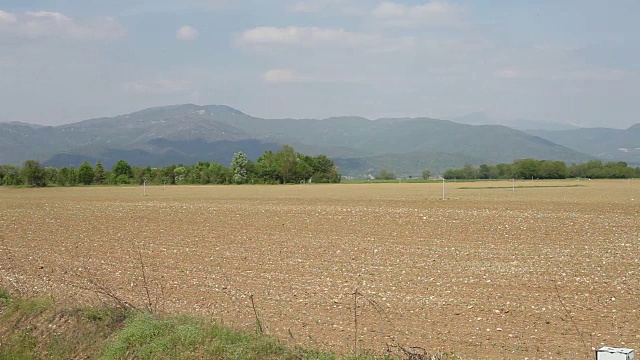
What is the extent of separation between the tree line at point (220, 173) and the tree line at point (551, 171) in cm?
3953

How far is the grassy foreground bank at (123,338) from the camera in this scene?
971 cm

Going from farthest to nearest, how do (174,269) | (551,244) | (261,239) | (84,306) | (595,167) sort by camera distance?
(595,167)
(261,239)
(551,244)
(174,269)
(84,306)

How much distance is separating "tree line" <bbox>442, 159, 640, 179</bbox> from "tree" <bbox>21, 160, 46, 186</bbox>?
341 ft

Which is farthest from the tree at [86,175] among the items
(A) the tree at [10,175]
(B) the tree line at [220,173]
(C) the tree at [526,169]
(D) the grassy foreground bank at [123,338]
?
(D) the grassy foreground bank at [123,338]

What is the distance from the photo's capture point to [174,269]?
21.0m

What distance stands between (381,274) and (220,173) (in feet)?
477

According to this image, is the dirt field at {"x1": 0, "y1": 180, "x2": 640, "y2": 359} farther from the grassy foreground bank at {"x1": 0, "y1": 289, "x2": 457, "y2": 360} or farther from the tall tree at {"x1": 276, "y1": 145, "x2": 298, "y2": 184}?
the tall tree at {"x1": 276, "y1": 145, "x2": 298, "y2": 184}

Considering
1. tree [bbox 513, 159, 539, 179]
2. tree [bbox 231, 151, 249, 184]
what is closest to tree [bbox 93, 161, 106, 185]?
tree [bbox 231, 151, 249, 184]

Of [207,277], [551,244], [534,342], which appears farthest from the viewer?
[551,244]

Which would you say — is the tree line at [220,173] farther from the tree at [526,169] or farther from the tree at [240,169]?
the tree at [526,169]

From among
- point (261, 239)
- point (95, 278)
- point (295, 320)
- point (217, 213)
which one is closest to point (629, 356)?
point (295, 320)

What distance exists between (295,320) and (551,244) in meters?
16.2

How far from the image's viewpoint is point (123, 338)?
10.6m

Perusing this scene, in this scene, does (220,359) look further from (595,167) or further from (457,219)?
(595,167)
